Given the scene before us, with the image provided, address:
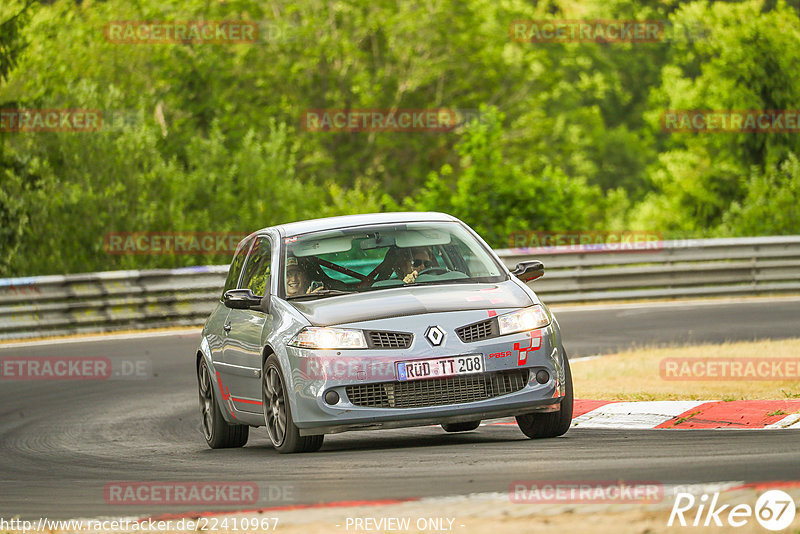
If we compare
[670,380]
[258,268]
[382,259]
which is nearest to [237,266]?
[258,268]

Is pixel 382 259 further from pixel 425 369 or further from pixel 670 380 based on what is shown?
pixel 670 380

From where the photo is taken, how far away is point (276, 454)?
30.2 feet

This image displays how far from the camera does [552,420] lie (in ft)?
30.0

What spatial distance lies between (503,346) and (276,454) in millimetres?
1712

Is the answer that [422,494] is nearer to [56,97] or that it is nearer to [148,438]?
[148,438]

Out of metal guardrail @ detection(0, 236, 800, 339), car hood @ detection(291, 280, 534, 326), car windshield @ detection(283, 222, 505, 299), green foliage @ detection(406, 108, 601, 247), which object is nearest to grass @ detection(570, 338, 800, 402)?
car windshield @ detection(283, 222, 505, 299)

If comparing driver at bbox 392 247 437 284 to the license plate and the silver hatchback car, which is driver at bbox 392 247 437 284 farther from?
the license plate

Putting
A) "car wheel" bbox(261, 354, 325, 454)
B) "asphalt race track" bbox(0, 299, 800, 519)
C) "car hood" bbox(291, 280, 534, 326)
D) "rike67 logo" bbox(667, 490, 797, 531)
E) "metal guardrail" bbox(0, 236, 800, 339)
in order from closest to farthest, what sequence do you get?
"rike67 logo" bbox(667, 490, 797, 531) < "asphalt race track" bbox(0, 299, 800, 519) < "car hood" bbox(291, 280, 534, 326) < "car wheel" bbox(261, 354, 325, 454) < "metal guardrail" bbox(0, 236, 800, 339)

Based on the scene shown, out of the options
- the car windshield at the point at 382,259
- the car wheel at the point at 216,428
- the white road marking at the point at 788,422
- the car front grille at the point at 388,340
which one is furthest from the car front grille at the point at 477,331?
the car wheel at the point at 216,428

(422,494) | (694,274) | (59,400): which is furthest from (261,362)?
(694,274)

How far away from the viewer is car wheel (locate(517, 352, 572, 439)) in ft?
29.6

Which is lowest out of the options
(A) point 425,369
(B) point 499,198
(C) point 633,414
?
(B) point 499,198

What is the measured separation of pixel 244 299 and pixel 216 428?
4.66 feet

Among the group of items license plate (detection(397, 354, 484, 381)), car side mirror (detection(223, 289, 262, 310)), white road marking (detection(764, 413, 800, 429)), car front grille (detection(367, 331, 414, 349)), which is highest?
car front grille (detection(367, 331, 414, 349))
